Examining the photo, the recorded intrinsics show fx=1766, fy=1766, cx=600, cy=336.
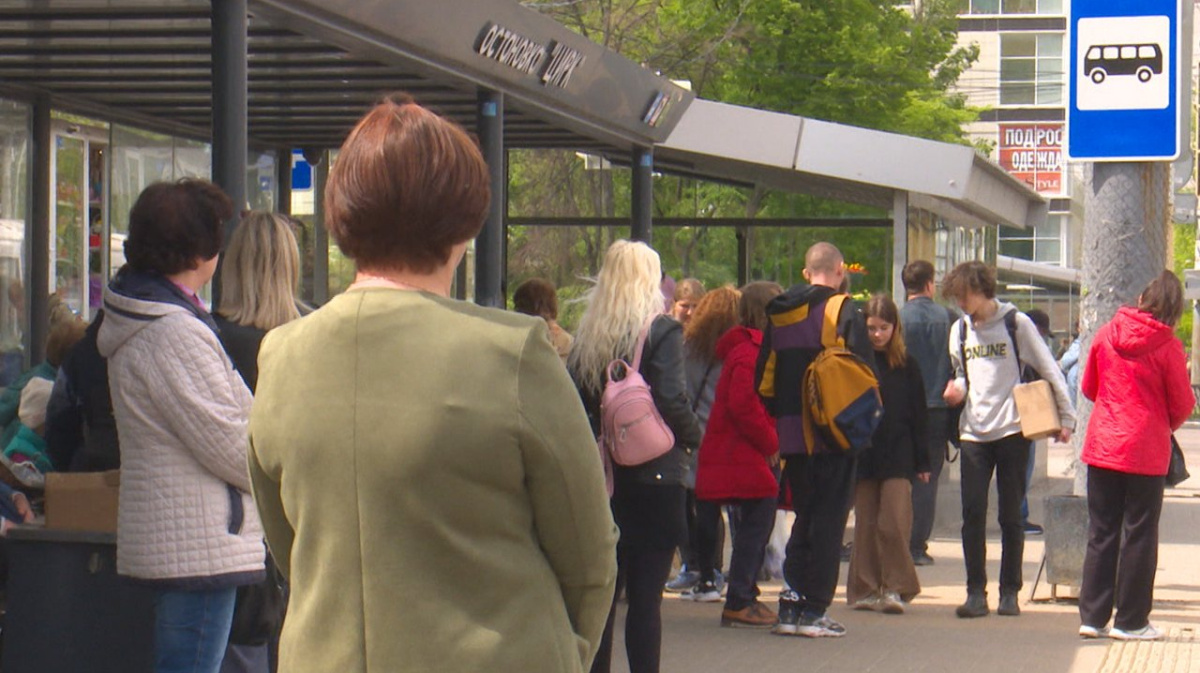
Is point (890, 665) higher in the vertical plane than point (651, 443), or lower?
lower

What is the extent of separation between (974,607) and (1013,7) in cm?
7238

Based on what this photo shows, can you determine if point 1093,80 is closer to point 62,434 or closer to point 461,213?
point 62,434

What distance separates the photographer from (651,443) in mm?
6219

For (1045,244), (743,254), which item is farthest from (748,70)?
(1045,244)

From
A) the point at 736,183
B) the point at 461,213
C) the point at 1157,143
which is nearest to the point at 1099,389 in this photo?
the point at 1157,143

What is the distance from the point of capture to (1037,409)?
910 centimetres

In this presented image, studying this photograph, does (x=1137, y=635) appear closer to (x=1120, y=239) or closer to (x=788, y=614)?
(x=788, y=614)

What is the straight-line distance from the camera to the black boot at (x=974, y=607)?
9367mm

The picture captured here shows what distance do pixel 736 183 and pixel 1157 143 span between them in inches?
296

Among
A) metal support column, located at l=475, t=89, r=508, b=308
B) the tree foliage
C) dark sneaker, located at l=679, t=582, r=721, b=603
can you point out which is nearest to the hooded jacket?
dark sneaker, located at l=679, t=582, r=721, b=603

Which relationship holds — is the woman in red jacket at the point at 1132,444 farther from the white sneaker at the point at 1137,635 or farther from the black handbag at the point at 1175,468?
the black handbag at the point at 1175,468

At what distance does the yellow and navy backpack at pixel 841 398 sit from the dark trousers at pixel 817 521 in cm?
12

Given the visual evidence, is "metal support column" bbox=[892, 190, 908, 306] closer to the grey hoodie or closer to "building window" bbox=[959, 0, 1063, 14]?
the grey hoodie

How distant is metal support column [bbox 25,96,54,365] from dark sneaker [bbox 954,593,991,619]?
5.73 metres
